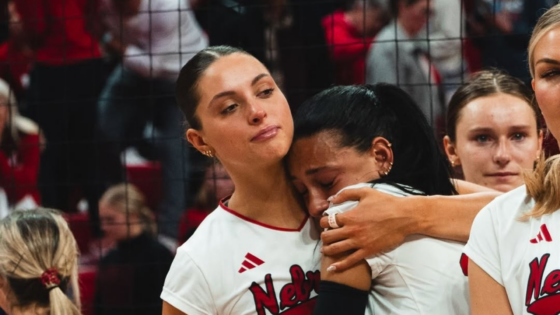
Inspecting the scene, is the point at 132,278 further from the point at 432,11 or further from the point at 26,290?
the point at 432,11

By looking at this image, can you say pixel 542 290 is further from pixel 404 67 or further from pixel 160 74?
pixel 160 74

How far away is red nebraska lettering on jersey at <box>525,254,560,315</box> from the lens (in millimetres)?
1684

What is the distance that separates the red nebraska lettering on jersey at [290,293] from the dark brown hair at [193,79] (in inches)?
19.1

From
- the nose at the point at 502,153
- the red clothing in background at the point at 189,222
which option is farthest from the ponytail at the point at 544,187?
the red clothing in background at the point at 189,222

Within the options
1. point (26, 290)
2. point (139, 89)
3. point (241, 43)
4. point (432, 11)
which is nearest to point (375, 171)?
point (26, 290)

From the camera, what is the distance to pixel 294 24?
446cm

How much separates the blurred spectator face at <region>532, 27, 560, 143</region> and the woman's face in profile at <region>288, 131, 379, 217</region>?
525 millimetres

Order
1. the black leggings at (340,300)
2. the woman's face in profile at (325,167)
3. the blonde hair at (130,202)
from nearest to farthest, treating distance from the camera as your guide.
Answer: the black leggings at (340,300), the woman's face in profile at (325,167), the blonde hair at (130,202)

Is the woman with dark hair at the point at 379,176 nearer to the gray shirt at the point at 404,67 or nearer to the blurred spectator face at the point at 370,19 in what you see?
the gray shirt at the point at 404,67

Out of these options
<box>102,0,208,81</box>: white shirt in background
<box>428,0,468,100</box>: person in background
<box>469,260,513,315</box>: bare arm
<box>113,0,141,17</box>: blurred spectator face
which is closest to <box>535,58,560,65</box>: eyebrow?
<box>469,260,513,315</box>: bare arm

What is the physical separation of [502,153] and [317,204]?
0.92 metres

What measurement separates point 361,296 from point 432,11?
278 centimetres

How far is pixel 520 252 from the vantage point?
177cm

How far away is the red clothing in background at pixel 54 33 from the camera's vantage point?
4.84m
